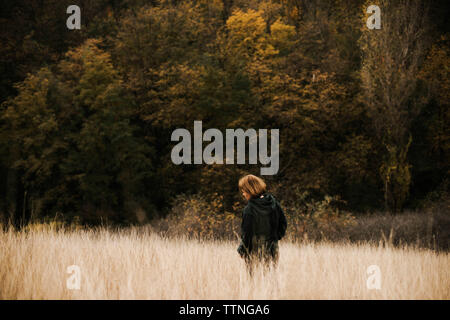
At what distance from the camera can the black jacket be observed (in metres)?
4.84

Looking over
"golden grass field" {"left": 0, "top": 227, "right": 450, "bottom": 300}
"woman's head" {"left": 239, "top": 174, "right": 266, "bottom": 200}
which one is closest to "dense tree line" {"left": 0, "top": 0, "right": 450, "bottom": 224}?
"golden grass field" {"left": 0, "top": 227, "right": 450, "bottom": 300}

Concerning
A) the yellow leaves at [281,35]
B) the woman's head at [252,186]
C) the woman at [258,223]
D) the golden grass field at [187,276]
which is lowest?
the golden grass field at [187,276]

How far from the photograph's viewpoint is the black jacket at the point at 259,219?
15.9 ft

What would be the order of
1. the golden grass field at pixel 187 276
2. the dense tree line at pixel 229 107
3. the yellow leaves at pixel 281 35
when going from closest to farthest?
the golden grass field at pixel 187 276 < the dense tree line at pixel 229 107 < the yellow leaves at pixel 281 35

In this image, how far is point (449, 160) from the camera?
21266mm

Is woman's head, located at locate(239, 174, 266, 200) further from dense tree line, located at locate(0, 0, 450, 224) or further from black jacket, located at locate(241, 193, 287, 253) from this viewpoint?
dense tree line, located at locate(0, 0, 450, 224)

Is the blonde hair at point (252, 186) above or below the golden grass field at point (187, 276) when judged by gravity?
above

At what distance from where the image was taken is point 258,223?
4867mm

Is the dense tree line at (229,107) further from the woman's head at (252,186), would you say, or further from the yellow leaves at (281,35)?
the woman's head at (252,186)

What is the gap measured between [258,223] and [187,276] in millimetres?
1282

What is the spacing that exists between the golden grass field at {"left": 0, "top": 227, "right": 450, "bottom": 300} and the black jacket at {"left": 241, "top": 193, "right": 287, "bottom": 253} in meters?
0.47

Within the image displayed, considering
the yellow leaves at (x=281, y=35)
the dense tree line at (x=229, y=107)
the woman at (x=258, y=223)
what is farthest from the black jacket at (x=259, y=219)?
the yellow leaves at (x=281, y=35)

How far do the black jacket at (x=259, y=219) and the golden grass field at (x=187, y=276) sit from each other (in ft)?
1.54

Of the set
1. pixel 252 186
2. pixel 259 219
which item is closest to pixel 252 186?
pixel 252 186
